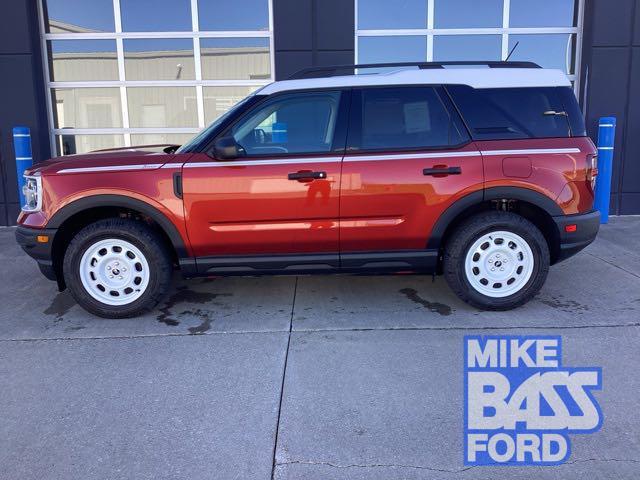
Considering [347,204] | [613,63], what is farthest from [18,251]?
[613,63]

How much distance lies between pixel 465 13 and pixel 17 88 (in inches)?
285

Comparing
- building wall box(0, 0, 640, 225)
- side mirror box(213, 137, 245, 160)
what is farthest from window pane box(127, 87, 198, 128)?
side mirror box(213, 137, 245, 160)

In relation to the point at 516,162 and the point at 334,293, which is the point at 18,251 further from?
the point at 516,162

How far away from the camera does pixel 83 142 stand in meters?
9.03

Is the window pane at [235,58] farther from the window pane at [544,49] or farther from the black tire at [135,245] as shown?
the black tire at [135,245]

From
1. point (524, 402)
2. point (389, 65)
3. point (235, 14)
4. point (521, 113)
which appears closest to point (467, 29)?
point (235, 14)

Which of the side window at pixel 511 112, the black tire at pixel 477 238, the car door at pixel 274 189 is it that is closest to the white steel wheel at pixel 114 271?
the car door at pixel 274 189

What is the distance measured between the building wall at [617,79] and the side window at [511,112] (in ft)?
15.9

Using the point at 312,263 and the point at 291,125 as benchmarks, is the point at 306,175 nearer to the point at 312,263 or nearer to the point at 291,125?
the point at 291,125

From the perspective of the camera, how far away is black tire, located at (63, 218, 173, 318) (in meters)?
4.31

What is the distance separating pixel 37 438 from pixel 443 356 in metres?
2.49

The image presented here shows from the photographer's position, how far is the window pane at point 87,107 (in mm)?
8867

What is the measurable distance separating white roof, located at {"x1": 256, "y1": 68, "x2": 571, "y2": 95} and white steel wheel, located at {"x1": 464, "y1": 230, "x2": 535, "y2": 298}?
124 centimetres

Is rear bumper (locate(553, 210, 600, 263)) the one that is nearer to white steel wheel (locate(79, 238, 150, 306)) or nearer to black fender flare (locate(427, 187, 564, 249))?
black fender flare (locate(427, 187, 564, 249))
